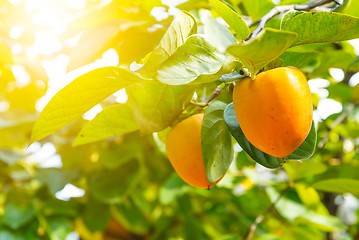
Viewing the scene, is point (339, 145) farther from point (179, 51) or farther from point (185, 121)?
point (179, 51)

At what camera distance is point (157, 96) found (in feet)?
1.59

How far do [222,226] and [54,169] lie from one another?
680 mm

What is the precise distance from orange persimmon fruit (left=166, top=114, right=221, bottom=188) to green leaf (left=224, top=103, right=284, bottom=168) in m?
0.05

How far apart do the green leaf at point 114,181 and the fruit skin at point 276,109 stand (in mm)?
916

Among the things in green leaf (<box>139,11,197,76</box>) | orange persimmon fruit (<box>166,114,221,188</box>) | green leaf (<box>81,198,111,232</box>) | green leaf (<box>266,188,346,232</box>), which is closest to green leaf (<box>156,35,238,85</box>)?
green leaf (<box>139,11,197,76</box>)

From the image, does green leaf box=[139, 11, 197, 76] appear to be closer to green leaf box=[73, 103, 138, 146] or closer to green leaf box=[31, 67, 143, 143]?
green leaf box=[31, 67, 143, 143]

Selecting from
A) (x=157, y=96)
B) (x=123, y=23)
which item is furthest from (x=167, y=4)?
(x=157, y=96)

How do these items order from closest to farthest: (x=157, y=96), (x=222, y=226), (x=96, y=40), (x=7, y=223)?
(x=157, y=96), (x=96, y=40), (x=7, y=223), (x=222, y=226)

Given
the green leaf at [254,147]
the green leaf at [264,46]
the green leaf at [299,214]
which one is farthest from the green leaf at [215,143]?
the green leaf at [299,214]

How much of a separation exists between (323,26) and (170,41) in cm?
16

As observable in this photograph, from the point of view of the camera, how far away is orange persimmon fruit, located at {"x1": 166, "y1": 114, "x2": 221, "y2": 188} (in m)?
0.47

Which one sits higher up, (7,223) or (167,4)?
(167,4)

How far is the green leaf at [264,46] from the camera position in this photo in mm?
319

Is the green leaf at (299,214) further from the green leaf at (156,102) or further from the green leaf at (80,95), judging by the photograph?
the green leaf at (80,95)
